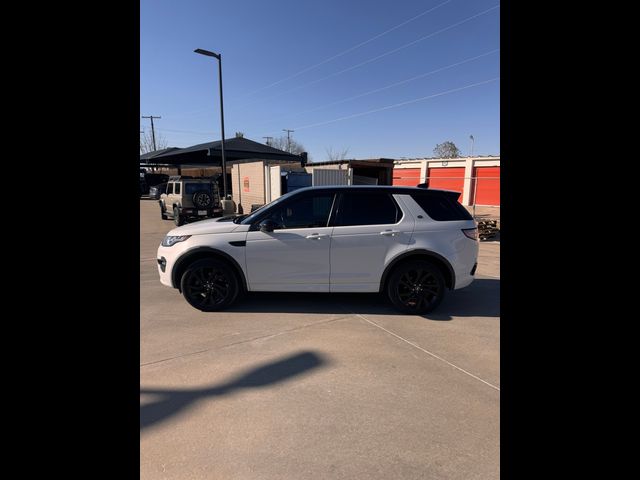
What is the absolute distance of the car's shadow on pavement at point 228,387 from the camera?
8.93 feet

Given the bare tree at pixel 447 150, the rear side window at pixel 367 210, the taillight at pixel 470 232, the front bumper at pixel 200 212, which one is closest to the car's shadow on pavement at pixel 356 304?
the taillight at pixel 470 232

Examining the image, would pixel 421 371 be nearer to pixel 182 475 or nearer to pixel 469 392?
pixel 469 392

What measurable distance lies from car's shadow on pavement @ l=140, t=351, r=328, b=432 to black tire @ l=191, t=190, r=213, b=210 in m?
→ 12.5

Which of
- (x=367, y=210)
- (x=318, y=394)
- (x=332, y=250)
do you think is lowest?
(x=318, y=394)

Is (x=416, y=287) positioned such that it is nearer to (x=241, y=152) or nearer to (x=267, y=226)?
(x=267, y=226)

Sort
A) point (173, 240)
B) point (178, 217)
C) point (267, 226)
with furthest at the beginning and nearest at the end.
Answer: point (178, 217) → point (173, 240) → point (267, 226)

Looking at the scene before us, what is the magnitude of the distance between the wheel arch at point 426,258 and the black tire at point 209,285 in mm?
2042

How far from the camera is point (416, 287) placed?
482 centimetres

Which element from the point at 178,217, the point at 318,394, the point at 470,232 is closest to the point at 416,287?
the point at 470,232

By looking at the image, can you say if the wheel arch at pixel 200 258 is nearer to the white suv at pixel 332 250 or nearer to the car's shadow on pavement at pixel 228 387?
the white suv at pixel 332 250

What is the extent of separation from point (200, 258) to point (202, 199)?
428 inches
